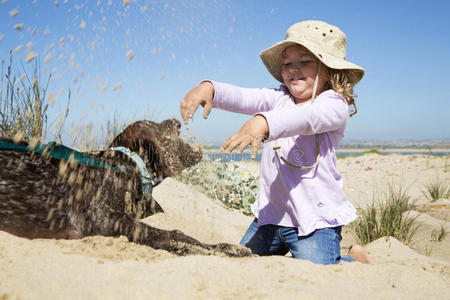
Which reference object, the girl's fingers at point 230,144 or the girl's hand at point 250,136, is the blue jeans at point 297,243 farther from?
the girl's fingers at point 230,144

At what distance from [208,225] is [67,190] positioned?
2.77 m

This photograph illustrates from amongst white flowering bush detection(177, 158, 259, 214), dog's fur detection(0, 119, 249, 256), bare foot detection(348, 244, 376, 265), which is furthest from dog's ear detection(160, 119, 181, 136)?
white flowering bush detection(177, 158, 259, 214)

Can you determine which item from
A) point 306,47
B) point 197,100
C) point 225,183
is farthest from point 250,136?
point 225,183

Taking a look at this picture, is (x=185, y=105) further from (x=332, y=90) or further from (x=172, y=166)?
(x=332, y=90)

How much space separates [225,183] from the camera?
20.0 ft

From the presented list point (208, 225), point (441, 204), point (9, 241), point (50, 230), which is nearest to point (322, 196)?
point (50, 230)

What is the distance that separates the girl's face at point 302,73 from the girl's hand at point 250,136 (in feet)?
2.55

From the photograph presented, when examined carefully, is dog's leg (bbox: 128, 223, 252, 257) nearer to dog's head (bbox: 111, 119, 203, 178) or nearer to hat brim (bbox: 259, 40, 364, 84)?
dog's head (bbox: 111, 119, 203, 178)

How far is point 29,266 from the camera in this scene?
1.50 m

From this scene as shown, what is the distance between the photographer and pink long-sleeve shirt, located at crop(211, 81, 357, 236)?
98.6 inches

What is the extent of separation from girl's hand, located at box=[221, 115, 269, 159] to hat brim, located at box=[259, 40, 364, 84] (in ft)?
2.62

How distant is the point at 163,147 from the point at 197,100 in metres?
0.42

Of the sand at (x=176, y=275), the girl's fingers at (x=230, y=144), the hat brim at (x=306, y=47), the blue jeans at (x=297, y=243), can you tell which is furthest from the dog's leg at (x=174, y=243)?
the hat brim at (x=306, y=47)

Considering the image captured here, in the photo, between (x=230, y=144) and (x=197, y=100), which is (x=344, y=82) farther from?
(x=230, y=144)
